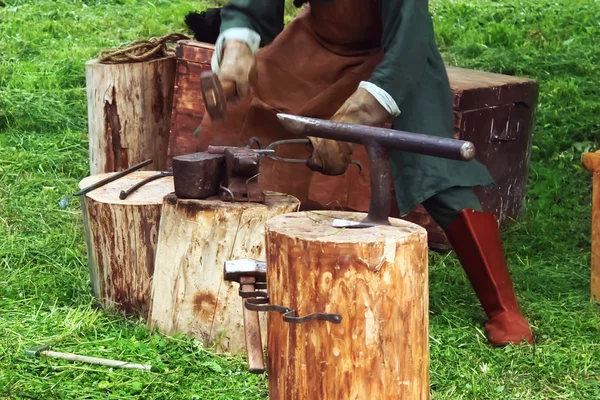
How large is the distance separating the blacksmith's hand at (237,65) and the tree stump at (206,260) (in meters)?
0.46

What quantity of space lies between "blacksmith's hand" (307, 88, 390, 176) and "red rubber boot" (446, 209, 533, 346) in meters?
0.65

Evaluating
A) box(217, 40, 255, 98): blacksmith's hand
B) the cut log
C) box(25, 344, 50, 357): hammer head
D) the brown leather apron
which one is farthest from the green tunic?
the cut log

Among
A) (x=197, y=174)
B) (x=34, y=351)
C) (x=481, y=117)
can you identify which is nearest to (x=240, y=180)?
(x=197, y=174)

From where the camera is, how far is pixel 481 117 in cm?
531

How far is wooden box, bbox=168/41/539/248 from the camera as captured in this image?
5.24 m

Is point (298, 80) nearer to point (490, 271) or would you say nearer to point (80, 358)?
point (490, 271)

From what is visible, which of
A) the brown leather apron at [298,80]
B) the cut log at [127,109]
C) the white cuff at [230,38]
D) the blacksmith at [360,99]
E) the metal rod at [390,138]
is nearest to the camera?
the metal rod at [390,138]

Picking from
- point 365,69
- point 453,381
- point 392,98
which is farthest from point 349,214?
point 365,69

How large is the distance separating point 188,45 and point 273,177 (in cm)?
124

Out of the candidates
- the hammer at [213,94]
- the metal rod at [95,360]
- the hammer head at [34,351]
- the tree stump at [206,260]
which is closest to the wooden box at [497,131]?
the tree stump at [206,260]

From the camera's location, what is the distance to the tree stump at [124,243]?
13.7 feet

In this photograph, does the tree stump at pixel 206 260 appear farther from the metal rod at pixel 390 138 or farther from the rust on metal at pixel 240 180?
the metal rod at pixel 390 138

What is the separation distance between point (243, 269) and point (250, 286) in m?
0.06

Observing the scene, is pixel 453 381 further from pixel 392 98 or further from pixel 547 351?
pixel 392 98
